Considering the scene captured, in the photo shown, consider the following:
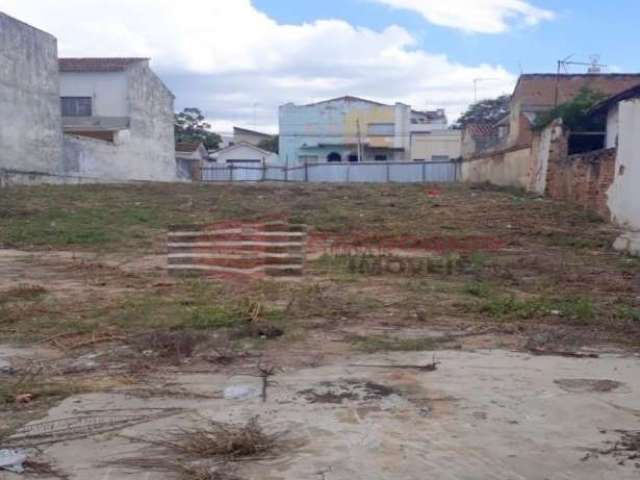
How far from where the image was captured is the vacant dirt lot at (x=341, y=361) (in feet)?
11.1

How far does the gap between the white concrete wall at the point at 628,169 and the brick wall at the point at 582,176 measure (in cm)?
65

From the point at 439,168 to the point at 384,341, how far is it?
3531 centimetres

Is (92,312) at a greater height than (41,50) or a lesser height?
lesser

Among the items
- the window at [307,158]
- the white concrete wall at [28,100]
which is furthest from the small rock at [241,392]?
the window at [307,158]

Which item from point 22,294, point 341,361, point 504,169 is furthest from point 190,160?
point 341,361

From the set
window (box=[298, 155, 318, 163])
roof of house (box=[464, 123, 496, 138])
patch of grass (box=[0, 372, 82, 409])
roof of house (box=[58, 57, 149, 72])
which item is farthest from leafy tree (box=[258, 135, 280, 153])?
patch of grass (box=[0, 372, 82, 409])

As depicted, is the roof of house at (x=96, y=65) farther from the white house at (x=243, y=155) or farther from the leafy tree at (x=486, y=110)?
the leafy tree at (x=486, y=110)

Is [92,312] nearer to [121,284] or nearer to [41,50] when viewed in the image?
[121,284]

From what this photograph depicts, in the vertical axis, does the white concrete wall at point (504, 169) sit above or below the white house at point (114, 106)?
below

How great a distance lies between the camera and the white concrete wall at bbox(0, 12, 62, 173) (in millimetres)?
25438

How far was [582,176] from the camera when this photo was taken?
1700 cm

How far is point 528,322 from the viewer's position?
6.36 metres

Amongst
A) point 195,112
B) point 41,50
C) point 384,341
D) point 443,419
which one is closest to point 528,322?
point 384,341

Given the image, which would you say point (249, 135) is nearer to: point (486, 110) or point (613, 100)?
point (486, 110)
